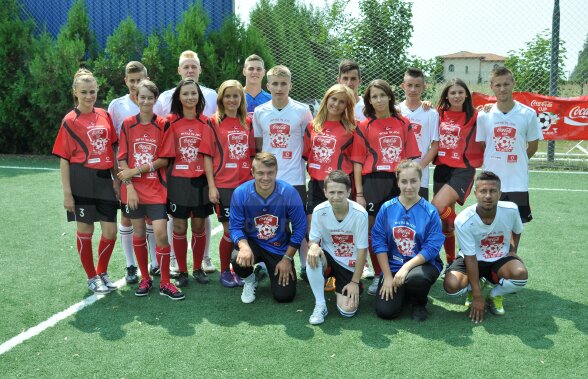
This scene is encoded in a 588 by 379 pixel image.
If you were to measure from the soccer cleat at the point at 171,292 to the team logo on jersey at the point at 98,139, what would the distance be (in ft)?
3.40

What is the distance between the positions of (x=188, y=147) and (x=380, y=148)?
4.54 ft

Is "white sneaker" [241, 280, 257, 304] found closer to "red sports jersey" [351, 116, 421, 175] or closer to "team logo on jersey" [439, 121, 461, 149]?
"red sports jersey" [351, 116, 421, 175]

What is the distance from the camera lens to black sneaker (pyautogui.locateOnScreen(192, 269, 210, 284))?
14.5 ft

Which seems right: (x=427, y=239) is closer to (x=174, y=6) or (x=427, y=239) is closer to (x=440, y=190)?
(x=440, y=190)

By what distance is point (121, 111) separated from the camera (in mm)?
4539

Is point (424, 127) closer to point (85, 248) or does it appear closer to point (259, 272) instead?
point (259, 272)

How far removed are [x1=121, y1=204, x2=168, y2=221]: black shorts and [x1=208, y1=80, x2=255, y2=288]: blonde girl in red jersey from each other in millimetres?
364

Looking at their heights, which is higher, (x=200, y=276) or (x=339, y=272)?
(x=339, y=272)

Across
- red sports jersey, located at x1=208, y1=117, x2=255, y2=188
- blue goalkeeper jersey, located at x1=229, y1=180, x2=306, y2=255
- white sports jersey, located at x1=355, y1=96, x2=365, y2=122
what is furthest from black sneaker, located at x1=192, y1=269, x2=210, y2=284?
white sports jersey, located at x1=355, y1=96, x2=365, y2=122

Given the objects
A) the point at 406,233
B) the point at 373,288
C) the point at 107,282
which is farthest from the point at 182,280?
the point at 406,233

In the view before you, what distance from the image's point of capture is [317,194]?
433 centimetres

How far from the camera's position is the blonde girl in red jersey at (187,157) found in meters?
4.21

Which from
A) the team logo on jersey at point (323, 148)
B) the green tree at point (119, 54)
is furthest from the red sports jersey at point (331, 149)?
the green tree at point (119, 54)

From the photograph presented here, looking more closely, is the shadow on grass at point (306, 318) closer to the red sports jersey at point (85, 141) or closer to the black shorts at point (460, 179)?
the black shorts at point (460, 179)
